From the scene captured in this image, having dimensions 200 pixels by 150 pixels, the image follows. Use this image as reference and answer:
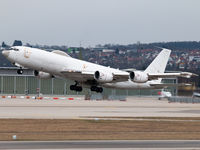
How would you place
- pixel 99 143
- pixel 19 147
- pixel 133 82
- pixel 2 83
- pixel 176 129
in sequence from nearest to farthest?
pixel 19 147 → pixel 99 143 → pixel 176 129 → pixel 133 82 → pixel 2 83

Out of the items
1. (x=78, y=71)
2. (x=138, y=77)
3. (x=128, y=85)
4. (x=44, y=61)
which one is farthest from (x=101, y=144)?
(x=128, y=85)

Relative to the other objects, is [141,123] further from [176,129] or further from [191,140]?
[191,140]

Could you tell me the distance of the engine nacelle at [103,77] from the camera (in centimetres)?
6172

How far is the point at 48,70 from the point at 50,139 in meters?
29.6

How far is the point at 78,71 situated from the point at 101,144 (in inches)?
1310

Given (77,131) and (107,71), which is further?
(107,71)

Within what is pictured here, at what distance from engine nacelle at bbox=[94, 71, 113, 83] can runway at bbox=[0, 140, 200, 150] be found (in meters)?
32.6

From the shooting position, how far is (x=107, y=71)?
62.8m

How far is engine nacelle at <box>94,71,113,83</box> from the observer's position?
61722 millimetres

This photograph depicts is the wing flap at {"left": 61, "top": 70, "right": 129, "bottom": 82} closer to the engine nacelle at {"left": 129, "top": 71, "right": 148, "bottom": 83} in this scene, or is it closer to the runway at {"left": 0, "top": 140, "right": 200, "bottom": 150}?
the engine nacelle at {"left": 129, "top": 71, "right": 148, "bottom": 83}

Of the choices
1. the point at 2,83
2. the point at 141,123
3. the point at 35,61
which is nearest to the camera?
the point at 141,123

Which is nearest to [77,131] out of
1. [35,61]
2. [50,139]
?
[50,139]

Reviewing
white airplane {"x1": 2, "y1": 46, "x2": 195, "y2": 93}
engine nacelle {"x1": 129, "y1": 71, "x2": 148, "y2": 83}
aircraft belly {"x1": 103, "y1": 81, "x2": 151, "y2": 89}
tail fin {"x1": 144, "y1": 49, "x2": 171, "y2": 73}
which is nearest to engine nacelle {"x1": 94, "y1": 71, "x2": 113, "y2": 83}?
white airplane {"x1": 2, "y1": 46, "x2": 195, "y2": 93}

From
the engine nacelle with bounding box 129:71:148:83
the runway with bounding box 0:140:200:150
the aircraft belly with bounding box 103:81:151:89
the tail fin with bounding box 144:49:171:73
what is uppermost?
the tail fin with bounding box 144:49:171:73
